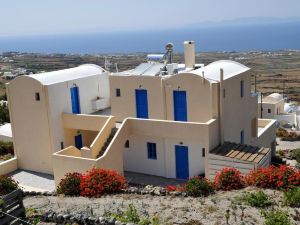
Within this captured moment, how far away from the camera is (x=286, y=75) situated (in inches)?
5133

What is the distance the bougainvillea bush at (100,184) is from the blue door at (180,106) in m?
6.55

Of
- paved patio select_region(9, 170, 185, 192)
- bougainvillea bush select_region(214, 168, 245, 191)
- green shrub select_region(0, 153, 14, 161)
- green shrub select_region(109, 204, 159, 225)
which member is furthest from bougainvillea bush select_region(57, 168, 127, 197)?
green shrub select_region(0, 153, 14, 161)

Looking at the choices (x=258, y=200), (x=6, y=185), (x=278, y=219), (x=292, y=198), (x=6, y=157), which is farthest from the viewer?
(x=6, y=157)

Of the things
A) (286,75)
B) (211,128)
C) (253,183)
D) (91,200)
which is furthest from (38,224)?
(286,75)

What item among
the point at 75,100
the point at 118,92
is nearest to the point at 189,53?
the point at 118,92

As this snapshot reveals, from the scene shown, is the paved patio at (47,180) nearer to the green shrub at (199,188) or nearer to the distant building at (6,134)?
the distant building at (6,134)

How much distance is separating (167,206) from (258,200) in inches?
114

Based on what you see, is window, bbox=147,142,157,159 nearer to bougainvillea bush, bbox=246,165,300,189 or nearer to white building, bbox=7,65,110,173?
white building, bbox=7,65,110,173

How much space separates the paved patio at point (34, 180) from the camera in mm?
21695

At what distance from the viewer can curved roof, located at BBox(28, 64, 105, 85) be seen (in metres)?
A: 22.6

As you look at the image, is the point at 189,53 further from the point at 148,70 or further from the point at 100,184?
the point at 100,184

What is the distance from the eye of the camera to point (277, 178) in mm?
14180

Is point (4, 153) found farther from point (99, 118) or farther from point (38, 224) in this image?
point (38, 224)

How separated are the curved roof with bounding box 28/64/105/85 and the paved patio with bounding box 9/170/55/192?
17.7 feet
